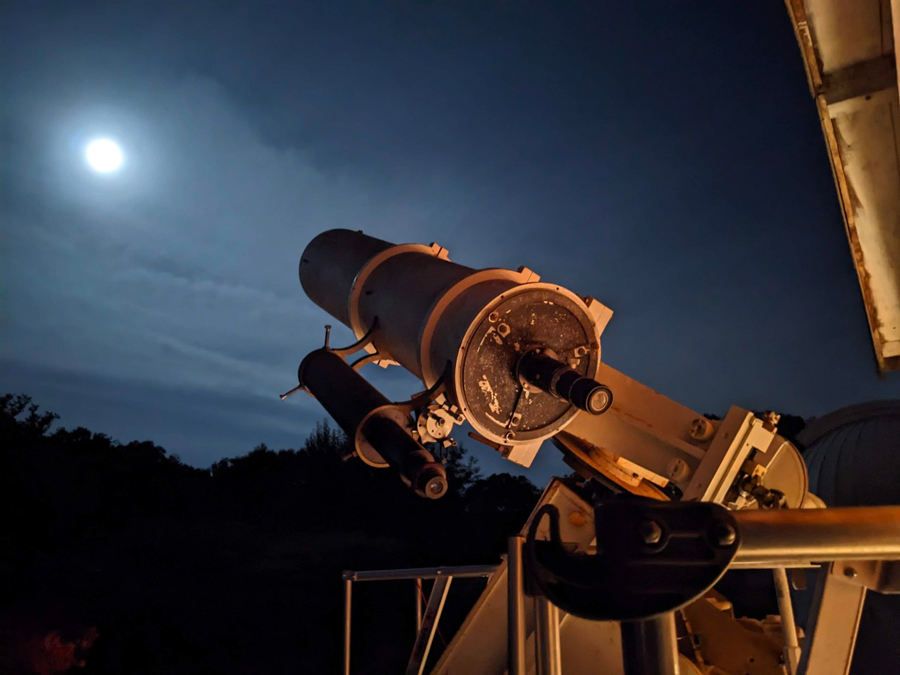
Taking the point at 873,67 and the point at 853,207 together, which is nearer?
the point at 873,67

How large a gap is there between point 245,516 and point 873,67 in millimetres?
23645

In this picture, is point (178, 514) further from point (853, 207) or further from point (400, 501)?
point (853, 207)

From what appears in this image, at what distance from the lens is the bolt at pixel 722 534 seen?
113cm

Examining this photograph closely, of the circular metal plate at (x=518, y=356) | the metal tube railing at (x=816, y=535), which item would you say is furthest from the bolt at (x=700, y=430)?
the metal tube railing at (x=816, y=535)

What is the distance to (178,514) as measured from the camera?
69.9ft

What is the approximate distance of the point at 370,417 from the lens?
2.29 metres

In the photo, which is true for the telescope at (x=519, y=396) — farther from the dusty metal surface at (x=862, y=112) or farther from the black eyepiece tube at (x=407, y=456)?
the dusty metal surface at (x=862, y=112)

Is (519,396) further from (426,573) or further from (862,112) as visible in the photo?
(862,112)

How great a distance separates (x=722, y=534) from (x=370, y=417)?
143cm

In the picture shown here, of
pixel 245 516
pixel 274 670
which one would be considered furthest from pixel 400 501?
pixel 274 670

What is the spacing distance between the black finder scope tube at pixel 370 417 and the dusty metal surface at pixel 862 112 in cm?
270

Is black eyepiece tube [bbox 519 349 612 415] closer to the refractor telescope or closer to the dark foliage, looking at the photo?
the refractor telescope

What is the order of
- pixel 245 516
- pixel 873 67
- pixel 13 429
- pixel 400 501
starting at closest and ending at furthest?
pixel 873 67 < pixel 13 429 < pixel 245 516 < pixel 400 501

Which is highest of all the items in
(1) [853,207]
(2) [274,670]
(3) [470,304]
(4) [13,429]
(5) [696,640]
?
(4) [13,429]
